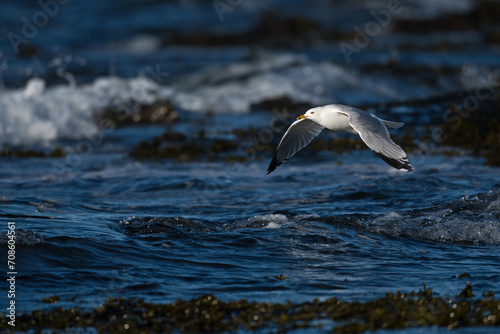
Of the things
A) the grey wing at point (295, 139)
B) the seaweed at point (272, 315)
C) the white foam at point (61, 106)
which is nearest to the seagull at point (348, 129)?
the grey wing at point (295, 139)

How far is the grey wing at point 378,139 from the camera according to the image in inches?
261

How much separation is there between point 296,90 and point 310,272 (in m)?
11.6

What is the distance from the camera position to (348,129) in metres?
7.88

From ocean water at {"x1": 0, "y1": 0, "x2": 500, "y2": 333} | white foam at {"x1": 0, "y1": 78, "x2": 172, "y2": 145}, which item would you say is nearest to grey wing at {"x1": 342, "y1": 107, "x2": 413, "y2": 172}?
ocean water at {"x1": 0, "y1": 0, "x2": 500, "y2": 333}

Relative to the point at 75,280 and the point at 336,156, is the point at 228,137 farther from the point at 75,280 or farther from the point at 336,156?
the point at 75,280

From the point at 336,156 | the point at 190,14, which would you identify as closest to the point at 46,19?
the point at 190,14

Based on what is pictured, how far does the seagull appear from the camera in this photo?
6.75 metres

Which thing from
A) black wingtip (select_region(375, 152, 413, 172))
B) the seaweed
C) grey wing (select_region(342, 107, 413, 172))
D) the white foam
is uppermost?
grey wing (select_region(342, 107, 413, 172))

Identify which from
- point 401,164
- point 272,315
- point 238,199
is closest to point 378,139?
point 401,164

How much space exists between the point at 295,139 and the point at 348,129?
2.45 feet

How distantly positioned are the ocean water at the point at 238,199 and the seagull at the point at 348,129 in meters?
0.69

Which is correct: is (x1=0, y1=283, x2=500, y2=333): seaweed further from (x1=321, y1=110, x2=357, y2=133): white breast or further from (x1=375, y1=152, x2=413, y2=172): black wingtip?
(x1=321, y1=110, x2=357, y2=133): white breast

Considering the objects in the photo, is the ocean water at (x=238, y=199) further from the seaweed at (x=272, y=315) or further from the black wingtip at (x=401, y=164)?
the black wingtip at (x=401, y=164)

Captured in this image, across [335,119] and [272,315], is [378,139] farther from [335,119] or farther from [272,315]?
[272,315]
